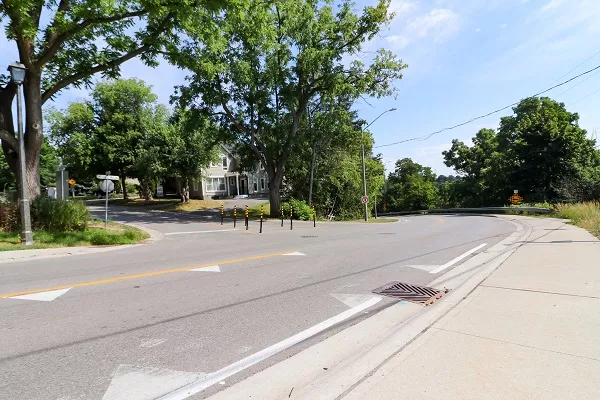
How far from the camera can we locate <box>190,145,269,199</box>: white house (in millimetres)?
51469

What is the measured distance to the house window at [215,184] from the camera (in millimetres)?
51469

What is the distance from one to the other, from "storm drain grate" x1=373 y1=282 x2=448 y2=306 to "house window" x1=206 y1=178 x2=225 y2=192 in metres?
46.4

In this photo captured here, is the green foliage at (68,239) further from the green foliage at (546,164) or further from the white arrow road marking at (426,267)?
the green foliage at (546,164)

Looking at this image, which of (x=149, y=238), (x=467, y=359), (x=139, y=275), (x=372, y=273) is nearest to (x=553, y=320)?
(x=467, y=359)

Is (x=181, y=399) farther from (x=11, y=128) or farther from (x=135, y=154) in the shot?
(x=135, y=154)

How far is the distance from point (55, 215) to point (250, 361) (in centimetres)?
Result: 1330

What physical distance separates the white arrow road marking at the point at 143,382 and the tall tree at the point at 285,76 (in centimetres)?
2350

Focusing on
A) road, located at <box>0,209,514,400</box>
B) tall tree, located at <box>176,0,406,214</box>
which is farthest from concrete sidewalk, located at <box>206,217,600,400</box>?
tall tree, located at <box>176,0,406,214</box>

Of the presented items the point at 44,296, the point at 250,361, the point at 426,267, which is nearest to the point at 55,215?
the point at 44,296

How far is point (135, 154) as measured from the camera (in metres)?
41.1

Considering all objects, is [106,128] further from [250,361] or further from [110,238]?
[250,361]

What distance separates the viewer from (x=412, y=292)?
6.60 m

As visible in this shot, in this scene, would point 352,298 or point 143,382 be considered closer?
point 143,382

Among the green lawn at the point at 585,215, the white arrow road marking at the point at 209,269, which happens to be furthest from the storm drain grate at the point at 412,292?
the green lawn at the point at 585,215
